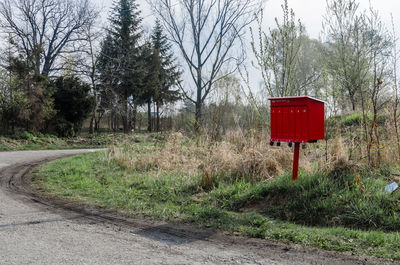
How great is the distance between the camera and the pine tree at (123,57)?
2752 cm

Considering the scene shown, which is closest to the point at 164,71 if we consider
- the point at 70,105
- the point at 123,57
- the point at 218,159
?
the point at 123,57

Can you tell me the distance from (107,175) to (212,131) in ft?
11.8

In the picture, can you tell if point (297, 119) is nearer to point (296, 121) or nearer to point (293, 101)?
point (296, 121)

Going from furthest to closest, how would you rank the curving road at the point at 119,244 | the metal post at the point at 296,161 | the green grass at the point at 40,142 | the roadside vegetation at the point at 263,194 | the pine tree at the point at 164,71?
the pine tree at the point at 164,71
the green grass at the point at 40,142
the metal post at the point at 296,161
the roadside vegetation at the point at 263,194
the curving road at the point at 119,244

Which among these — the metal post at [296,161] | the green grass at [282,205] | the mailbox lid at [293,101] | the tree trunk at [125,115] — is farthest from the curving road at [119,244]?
the tree trunk at [125,115]

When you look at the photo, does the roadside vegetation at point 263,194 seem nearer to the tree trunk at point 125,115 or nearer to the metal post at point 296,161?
the metal post at point 296,161

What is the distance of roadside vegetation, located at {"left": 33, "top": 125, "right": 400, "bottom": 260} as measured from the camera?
3.98 metres

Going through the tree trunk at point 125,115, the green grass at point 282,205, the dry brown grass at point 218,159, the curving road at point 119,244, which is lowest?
the curving road at point 119,244

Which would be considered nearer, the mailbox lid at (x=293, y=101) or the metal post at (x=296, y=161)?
the mailbox lid at (x=293, y=101)

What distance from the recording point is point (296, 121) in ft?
17.2

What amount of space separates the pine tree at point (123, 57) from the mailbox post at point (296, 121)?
75.1 feet

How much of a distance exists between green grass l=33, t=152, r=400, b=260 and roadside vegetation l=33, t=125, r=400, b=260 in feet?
0.04

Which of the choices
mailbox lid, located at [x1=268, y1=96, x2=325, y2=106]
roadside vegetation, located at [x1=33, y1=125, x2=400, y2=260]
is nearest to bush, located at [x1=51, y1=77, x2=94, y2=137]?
roadside vegetation, located at [x1=33, y1=125, x2=400, y2=260]

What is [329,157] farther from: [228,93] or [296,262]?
[228,93]
